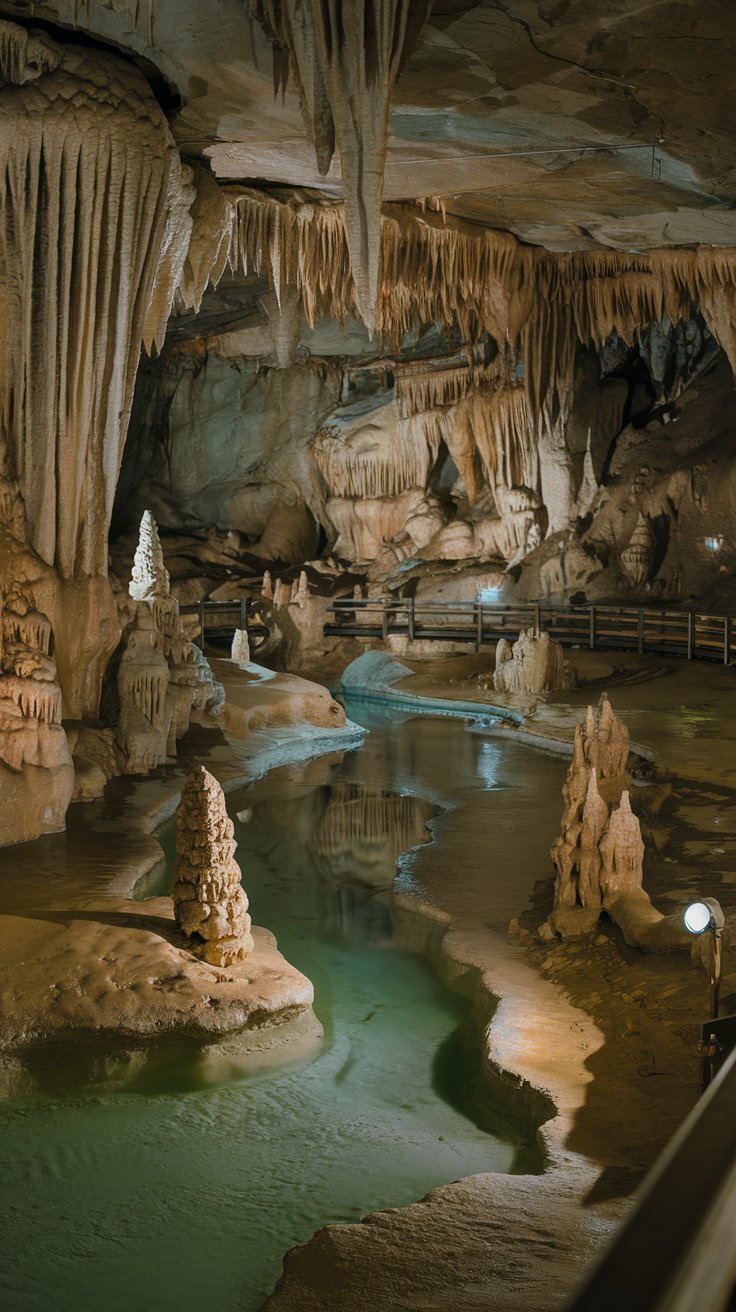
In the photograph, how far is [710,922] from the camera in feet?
12.0

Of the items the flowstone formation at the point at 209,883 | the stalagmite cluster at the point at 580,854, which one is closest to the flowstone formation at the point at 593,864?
the stalagmite cluster at the point at 580,854

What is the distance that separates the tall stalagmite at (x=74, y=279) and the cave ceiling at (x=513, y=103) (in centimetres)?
38

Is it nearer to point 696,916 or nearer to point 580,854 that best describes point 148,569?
point 580,854

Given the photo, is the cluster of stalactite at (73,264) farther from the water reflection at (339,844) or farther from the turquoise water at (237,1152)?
the turquoise water at (237,1152)

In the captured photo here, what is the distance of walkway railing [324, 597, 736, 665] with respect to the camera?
57.4 ft

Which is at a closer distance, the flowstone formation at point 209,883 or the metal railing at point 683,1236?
the metal railing at point 683,1236

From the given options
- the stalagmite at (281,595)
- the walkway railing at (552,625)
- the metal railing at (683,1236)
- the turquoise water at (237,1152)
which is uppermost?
the stalagmite at (281,595)

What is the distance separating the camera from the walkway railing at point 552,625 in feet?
57.4

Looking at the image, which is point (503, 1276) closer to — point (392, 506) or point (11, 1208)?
point (11, 1208)

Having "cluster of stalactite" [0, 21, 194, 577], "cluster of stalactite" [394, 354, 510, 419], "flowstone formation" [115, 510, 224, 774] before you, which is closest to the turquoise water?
"flowstone formation" [115, 510, 224, 774]

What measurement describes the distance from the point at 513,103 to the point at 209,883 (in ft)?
21.0

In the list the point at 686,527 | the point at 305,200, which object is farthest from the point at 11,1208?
the point at 686,527

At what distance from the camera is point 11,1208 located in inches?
170

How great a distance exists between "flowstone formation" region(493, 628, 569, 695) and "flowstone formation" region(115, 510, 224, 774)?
508cm
